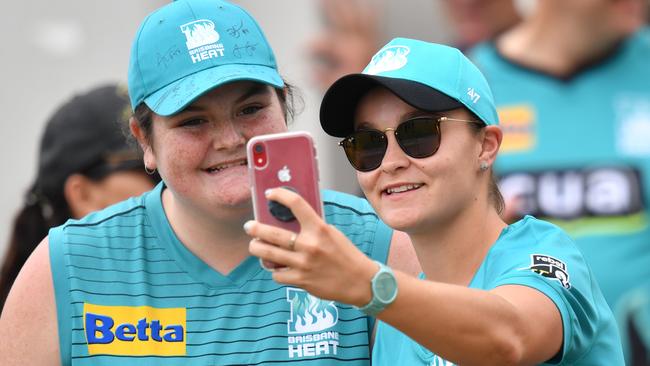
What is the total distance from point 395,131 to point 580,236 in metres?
2.71

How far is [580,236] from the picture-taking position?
5.31 metres

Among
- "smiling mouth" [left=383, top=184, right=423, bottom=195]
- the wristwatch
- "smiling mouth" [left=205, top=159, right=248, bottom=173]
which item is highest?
"smiling mouth" [left=205, top=159, right=248, bottom=173]

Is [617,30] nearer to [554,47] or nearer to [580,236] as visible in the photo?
[554,47]

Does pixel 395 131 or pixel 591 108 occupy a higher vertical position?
pixel 395 131

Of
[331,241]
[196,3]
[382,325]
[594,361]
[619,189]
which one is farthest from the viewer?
[619,189]

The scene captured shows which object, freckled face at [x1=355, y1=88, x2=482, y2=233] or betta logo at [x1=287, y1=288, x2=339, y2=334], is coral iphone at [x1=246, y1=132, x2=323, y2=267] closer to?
freckled face at [x1=355, y1=88, x2=482, y2=233]

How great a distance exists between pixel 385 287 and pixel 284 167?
0.28 m

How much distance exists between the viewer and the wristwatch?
233 centimetres

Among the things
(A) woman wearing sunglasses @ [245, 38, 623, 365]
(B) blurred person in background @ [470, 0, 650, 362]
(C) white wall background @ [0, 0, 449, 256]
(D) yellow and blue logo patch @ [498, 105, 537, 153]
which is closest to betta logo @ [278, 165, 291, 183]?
(A) woman wearing sunglasses @ [245, 38, 623, 365]

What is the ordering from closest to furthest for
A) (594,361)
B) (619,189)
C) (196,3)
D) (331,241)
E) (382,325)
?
(331,241) < (594,361) < (382,325) < (196,3) < (619,189)

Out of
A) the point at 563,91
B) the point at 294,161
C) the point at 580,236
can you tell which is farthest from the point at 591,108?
the point at 294,161

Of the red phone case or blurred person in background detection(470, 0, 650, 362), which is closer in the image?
the red phone case

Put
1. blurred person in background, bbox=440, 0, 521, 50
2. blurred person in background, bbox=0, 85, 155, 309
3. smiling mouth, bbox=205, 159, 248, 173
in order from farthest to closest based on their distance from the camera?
1. blurred person in background, bbox=440, 0, 521, 50
2. blurred person in background, bbox=0, 85, 155, 309
3. smiling mouth, bbox=205, 159, 248, 173

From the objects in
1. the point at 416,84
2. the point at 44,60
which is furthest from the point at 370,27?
the point at 416,84
